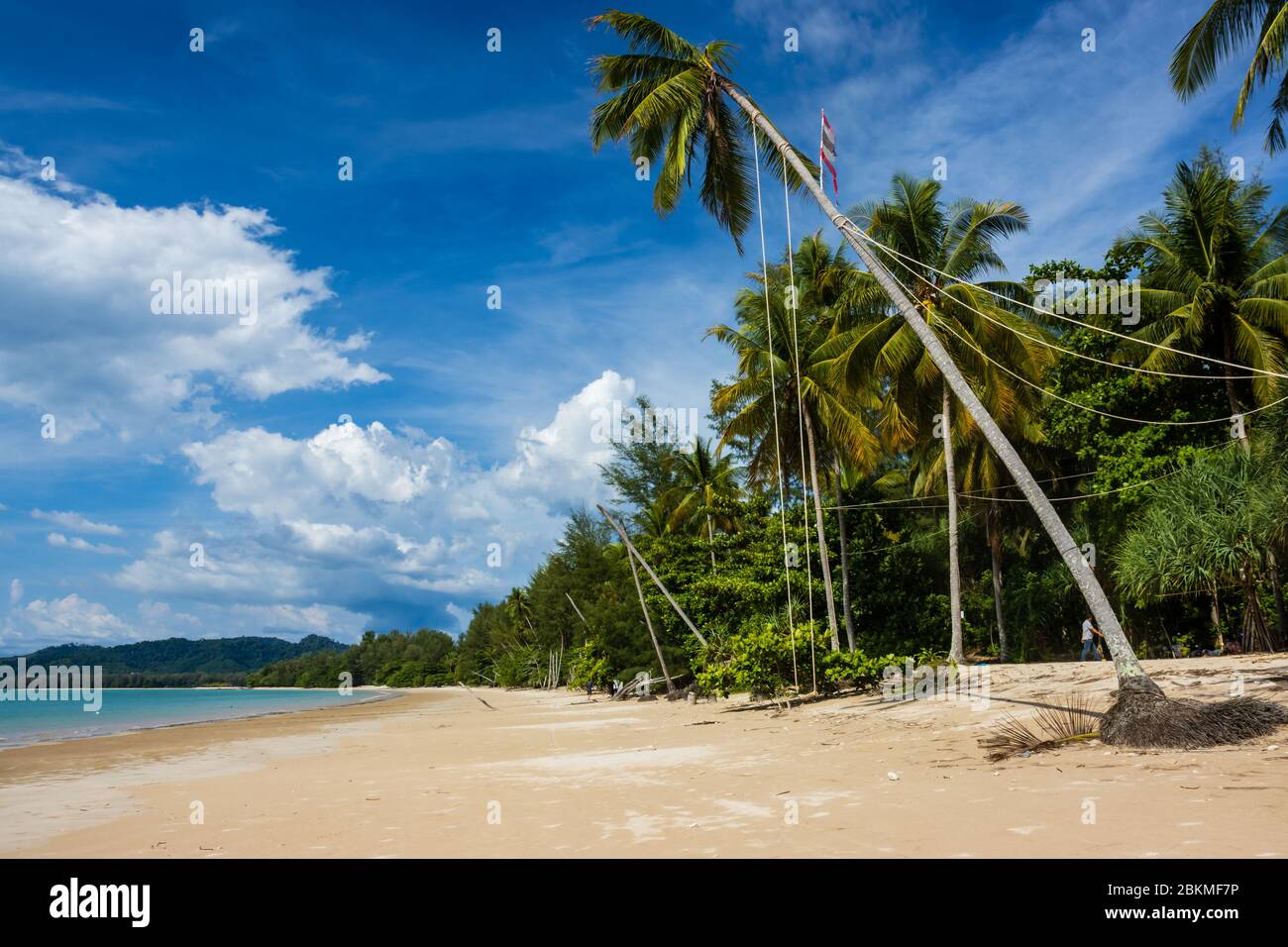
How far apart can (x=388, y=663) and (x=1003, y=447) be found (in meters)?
132

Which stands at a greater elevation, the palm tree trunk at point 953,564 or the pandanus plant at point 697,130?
the pandanus plant at point 697,130

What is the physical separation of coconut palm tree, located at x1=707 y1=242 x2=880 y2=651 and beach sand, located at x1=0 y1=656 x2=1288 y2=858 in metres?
8.39

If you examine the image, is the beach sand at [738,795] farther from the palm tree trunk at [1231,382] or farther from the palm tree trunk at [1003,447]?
the palm tree trunk at [1231,382]

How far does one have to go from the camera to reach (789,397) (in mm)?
24234

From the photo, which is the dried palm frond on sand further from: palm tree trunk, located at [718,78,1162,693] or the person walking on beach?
the person walking on beach

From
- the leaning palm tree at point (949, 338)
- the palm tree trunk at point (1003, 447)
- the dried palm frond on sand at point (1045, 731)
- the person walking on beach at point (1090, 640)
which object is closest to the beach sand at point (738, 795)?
the dried palm frond on sand at point (1045, 731)

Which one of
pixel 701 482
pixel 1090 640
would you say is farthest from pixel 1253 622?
pixel 701 482

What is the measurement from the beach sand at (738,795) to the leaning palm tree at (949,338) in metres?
A: 6.97

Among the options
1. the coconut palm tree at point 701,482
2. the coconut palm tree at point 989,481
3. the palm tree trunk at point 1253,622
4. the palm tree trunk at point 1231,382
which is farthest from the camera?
the coconut palm tree at point 701,482

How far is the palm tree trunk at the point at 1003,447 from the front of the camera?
29.2ft
